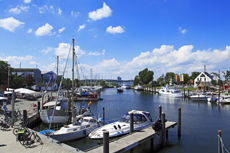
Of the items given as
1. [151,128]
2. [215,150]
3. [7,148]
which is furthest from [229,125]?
[7,148]

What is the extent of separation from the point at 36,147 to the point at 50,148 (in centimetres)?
120

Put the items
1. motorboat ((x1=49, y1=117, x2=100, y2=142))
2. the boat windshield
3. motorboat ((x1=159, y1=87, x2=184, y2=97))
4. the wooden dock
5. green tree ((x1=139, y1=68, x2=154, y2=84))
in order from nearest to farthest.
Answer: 1. the wooden dock
2. motorboat ((x1=49, y1=117, x2=100, y2=142))
3. the boat windshield
4. motorboat ((x1=159, y1=87, x2=184, y2=97))
5. green tree ((x1=139, y1=68, x2=154, y2=84))

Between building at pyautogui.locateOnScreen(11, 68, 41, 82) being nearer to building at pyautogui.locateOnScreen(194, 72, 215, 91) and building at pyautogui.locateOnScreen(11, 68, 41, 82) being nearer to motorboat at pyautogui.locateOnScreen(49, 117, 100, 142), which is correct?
motorboat at pyautogui.locateOnScreen(49, 117, 100, 142)

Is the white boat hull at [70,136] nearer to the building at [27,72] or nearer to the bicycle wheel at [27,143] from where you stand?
the bicycle wheel at [27,143]

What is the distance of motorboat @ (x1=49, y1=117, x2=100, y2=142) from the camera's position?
58.2ft

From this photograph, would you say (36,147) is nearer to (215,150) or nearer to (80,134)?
(80,134)

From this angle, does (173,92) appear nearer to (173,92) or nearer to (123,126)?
(173,92)

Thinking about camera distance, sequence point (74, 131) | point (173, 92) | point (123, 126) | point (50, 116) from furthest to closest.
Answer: point (173, 92), point (50, 116), point (74, 131), point (123, 126)

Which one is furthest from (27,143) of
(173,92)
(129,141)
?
(173,92)

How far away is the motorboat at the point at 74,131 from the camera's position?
1775cm

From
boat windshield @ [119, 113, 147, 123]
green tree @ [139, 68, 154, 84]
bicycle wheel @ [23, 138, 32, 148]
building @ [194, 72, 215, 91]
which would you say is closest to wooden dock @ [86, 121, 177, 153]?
boat windshield @ [119, 113, 147, 123]

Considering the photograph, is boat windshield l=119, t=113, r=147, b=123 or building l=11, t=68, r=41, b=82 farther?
building l=11, t=68, r=41, b=82

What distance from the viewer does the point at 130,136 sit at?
16.0 meters

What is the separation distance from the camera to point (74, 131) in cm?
1877
